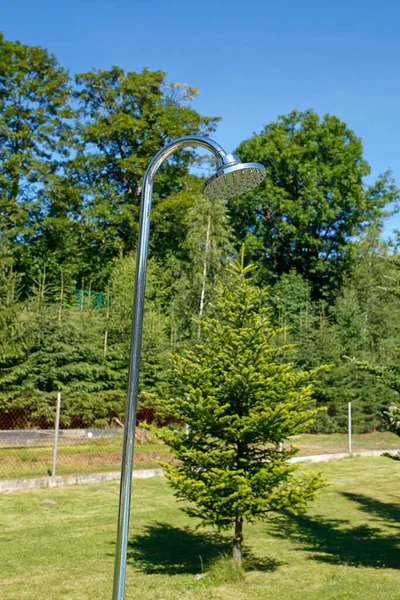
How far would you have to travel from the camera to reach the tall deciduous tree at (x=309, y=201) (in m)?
38.1

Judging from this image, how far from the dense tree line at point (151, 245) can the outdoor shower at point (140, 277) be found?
535 inches

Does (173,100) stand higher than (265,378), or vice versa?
(173,100)

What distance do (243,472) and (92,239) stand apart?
27.8 metres

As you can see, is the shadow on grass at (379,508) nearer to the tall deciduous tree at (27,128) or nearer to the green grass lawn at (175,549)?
the green grass lawn at (175,549)

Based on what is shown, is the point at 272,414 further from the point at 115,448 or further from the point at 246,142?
the point at 246,142

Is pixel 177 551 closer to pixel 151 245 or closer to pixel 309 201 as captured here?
pixel 151 245

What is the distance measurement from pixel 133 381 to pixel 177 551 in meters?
5.67

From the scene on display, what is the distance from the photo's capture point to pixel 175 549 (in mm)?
8844

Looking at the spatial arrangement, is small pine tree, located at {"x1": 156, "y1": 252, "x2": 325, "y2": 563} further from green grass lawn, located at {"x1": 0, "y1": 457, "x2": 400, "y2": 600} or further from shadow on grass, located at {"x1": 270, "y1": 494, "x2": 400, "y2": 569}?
shadow on grass, located at {"x1": 270, "y1": 494, "x2": 400, "y2": 569}

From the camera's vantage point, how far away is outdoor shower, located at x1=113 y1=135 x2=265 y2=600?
380 centimetres

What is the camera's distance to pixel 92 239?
3397cm

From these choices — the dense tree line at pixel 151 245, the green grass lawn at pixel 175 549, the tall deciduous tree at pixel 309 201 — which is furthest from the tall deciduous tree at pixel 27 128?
the green grass lawn at pixel 175 549

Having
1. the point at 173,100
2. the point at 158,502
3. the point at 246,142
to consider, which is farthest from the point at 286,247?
the point at 158,502

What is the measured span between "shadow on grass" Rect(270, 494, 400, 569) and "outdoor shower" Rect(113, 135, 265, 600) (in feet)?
17.4
